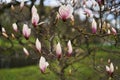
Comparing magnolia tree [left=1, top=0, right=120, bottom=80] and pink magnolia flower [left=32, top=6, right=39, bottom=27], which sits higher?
pink magnolia flower [left=32, top=6, right=39, bottom=27]

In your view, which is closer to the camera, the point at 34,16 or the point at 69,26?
the point at 34,16

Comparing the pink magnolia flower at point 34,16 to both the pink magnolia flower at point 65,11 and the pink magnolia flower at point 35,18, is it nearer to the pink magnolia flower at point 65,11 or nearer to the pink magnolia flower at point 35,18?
the pink magnolia flower at point 35,18

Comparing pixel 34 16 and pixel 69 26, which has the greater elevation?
pixel 34 16

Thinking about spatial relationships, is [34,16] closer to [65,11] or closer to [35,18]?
[35,18]

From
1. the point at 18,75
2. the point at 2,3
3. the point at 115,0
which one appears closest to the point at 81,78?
the point at 18,75

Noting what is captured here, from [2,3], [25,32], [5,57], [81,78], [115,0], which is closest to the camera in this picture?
[25,32]

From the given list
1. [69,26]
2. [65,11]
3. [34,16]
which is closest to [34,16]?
[34,16]

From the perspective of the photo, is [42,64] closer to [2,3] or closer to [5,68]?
[2,3]

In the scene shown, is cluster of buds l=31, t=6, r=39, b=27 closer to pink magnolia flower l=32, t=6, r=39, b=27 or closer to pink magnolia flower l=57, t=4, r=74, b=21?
pink magnolia flower l=32, t=6, r=39, b=27

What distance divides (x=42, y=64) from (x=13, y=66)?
12.7 metres

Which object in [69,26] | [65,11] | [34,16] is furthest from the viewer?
[69,26]

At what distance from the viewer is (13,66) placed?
52.0ft

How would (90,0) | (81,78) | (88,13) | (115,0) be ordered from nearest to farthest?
(88,13) → (90,0) → (115,0) → (81,78)

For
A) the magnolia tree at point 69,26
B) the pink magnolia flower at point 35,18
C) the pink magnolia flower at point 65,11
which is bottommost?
the magnolia tree at point 69,26
